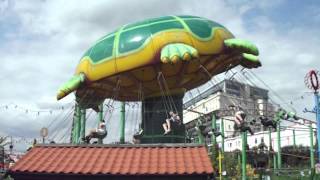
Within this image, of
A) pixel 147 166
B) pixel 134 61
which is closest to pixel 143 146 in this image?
pixel 147 166

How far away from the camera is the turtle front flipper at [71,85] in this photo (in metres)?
20.3

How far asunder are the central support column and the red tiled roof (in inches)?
321

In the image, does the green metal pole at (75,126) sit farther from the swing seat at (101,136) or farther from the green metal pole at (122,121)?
the swing seat at (101,136)

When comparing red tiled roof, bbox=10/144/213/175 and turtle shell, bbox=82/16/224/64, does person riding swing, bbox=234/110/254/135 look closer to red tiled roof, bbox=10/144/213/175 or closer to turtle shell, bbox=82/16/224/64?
turtle shell, bbox=82/16/224/64

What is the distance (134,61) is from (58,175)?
310 inches

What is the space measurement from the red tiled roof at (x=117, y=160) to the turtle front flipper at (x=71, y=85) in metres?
7.86

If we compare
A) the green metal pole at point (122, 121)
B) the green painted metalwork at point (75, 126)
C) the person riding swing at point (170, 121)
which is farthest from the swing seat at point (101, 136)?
the green metal pole at point (122, 121)

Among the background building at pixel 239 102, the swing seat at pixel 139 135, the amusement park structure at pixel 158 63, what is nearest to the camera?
the amusement park structure at pixel 158 63

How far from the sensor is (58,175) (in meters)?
11.5

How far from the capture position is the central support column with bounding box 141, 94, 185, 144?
20.5m

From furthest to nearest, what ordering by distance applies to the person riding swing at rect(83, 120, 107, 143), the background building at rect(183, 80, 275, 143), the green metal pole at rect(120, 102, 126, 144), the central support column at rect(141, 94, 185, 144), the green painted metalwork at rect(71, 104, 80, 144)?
the green metal pole at rect(120, 102, 126, 144) → the green painted metalwork at rect(71, 104, 80, 144) → the background building at rect(183, 80, 275, 143) → the central support column at rect(141, 94, 185, 144) → the person riding swing at rect(83, 120, 107, 143)

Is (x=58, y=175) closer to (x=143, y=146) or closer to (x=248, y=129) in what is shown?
(x=143, y=146)

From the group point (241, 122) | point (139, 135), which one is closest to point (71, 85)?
point (139, 135)

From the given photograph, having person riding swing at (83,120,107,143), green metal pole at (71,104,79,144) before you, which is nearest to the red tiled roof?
person riding swing at (83,120,107,143)
